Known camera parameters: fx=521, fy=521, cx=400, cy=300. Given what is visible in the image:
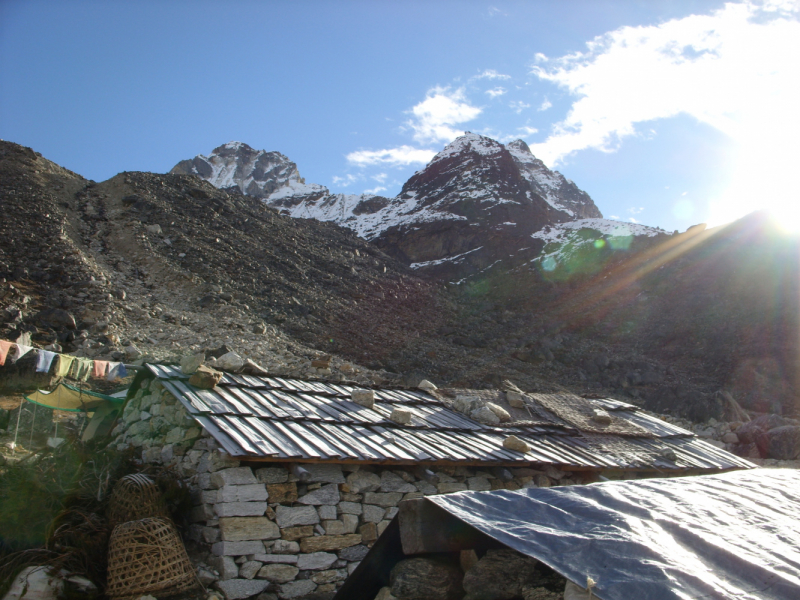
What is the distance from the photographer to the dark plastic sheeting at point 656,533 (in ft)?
9.09

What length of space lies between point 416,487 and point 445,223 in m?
61.9

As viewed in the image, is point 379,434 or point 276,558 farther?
point 379,434

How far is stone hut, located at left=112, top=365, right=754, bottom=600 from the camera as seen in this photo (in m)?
5.39

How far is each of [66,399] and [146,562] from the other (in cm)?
701

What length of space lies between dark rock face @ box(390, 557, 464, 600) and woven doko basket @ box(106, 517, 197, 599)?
2318 millimetres

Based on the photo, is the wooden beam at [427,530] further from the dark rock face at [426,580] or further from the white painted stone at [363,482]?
the white painted stone at [363,482]

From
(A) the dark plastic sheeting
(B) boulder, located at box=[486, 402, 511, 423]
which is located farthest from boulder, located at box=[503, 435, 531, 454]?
(A) the dark plastic sheeting

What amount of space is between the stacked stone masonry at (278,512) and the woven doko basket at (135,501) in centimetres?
43

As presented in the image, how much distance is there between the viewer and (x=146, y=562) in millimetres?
4844

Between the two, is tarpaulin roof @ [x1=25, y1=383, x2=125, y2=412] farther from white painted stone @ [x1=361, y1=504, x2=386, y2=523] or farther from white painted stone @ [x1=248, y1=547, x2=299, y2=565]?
white painted stone @ [x1=361, y1=504, x2=386, y2=523]

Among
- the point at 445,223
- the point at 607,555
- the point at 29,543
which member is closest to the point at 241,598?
the point at 29,543

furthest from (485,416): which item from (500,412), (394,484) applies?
(394,484)

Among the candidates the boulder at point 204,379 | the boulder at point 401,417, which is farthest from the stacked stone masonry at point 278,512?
the boulder at point 401,417

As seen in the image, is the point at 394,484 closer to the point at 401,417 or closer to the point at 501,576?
the point at 401,417
